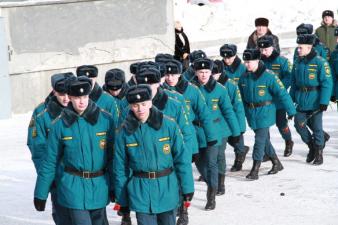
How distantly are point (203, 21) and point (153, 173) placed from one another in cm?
2547

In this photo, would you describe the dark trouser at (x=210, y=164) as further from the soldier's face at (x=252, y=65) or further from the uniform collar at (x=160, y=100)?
the uniform collar at (x=160, y=100)

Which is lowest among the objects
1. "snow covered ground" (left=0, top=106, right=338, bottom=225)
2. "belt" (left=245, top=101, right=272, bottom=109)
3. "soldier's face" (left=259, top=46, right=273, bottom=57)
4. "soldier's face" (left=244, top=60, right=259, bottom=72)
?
"snow covered ground" (left=0, top=106, right=338, bottom=225)

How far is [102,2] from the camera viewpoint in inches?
818

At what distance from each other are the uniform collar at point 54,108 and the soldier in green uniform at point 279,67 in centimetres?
528

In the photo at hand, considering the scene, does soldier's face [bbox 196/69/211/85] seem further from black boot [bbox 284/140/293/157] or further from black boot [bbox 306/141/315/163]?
black boot [bbox 284/140/293/157]

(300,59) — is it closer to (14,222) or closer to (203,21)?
(14,222)

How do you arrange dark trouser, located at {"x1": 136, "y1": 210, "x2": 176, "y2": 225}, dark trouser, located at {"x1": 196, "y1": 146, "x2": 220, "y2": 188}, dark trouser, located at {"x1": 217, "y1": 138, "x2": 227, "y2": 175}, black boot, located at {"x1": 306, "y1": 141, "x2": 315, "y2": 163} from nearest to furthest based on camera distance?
dark trouser, located at {"x1": 136, "y1": 210, "x2": 176, "y2": 225}
dark trouser, located at {"x1": 196, "y1": 146, "x2": 220, "y2": 188}
dark trouser, located at {"x1": 217, "y1": 138, "x2": 227, "y2": 175}
black boot, located at {"x1": 306, "y1": 141, "x2": 315, "y2": 163}

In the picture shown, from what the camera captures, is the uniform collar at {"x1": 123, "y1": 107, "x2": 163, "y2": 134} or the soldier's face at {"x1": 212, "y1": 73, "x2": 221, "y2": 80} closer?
the uniform collar at {"x1": 123, "y1": 107, "x2": 163, "y2": 134}

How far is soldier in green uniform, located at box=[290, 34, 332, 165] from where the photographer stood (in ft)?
48.0

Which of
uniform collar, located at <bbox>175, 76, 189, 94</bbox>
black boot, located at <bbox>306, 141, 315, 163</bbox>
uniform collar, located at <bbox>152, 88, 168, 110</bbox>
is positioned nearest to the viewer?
uniform collar, located at <bbox>152, 88, 168, 110</bbox>

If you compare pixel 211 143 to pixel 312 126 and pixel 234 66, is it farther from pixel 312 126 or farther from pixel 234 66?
pixel 312 126

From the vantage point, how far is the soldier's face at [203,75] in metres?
12.3

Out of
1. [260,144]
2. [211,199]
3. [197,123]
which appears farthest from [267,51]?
[211,199]

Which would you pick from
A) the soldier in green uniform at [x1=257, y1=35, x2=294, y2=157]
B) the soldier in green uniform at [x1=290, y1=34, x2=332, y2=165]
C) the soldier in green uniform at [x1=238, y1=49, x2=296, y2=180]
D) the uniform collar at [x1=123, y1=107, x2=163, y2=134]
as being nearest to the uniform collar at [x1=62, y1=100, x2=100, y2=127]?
the uniform collar at [x1=123, y1=107, x2=163, y2=134]
